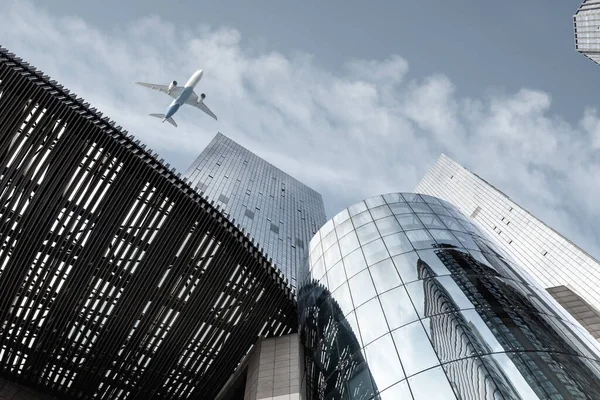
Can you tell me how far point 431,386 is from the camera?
10.8m

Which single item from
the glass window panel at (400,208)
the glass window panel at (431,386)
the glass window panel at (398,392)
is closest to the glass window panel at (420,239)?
the glass window panel at (400,208)

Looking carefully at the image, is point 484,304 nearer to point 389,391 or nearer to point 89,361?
point 389,391

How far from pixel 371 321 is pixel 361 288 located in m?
1.82

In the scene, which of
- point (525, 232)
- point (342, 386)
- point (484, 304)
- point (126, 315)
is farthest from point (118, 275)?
point (525, 232)

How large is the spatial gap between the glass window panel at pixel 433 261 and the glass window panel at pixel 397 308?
4.76 ft

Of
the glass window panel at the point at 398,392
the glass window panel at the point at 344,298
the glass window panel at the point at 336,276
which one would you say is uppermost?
the glass window panel at the point at 336,276

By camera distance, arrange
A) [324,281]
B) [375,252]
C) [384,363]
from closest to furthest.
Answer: [384,363]
[375,252]
[324,281]

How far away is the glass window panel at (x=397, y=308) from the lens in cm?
1307

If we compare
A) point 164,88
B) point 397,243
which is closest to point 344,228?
point 397,243

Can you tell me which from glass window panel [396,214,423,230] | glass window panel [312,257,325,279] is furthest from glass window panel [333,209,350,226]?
glass window panel [396,214,423,230]

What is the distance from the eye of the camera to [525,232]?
204 feet

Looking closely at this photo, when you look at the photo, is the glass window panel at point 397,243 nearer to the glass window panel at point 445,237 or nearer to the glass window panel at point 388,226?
the glass window panel at point 388,226

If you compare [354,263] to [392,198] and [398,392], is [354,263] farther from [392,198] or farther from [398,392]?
[398,392]

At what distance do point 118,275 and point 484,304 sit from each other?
625 inches
